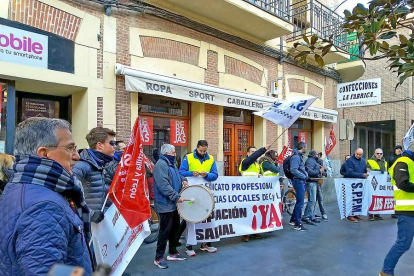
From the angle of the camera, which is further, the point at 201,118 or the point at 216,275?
the point at 201,118

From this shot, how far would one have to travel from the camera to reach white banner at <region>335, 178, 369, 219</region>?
8.11 meters

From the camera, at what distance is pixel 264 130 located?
10.5 meters

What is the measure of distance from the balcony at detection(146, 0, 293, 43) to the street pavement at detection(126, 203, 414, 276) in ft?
18.2

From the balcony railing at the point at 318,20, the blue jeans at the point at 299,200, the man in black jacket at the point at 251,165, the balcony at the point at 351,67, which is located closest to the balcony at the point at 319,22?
the balcony railing at the point at 318,20

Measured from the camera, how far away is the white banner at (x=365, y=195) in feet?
26.8

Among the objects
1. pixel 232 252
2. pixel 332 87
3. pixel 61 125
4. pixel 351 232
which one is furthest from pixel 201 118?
pixel 332 87

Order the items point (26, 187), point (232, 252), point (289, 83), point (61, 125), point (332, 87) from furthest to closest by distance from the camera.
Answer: point (332, 87), point (289, 83), point (232, 252), point (61, 125), point (26, 187)

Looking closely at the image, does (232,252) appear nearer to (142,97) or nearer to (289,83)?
(142,97)

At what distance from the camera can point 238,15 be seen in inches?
344

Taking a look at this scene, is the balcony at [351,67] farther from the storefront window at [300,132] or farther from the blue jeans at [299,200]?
the blue jeans at [299,200]

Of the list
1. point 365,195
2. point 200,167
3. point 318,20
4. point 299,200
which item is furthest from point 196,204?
point 318,20

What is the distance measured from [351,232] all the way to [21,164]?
7.30 m

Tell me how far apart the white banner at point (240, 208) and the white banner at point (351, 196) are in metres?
2.24

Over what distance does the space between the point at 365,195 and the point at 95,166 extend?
7.33 meters
